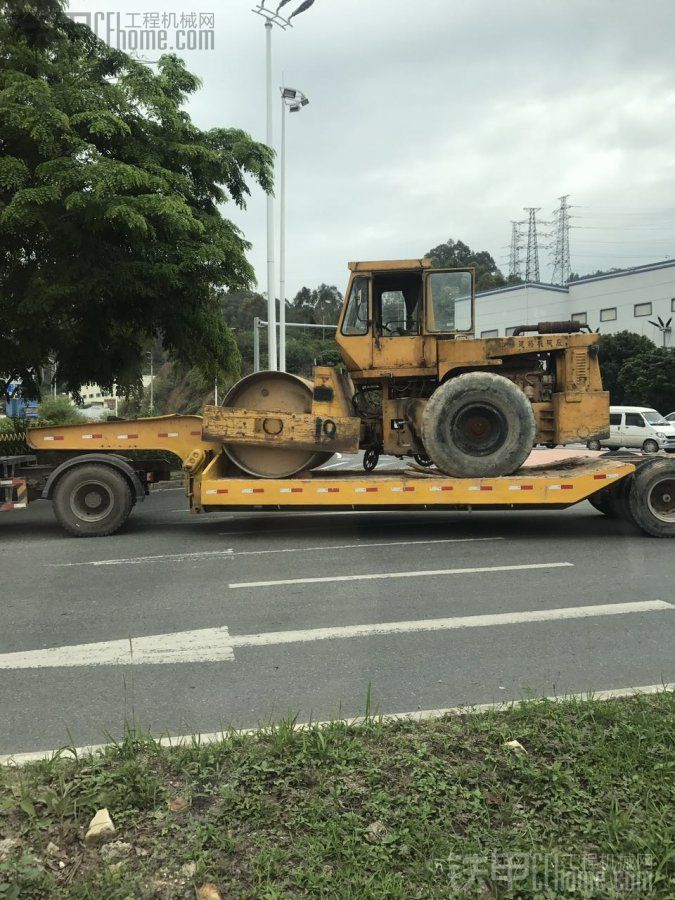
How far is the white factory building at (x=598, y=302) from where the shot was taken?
158 feet

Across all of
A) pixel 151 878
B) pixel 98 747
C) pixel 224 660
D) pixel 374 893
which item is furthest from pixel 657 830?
pixel 224 660

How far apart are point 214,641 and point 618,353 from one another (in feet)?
131

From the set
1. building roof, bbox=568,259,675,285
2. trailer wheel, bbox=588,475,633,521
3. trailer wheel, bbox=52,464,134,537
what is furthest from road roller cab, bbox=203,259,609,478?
building roof, bbox=568,259,675,285

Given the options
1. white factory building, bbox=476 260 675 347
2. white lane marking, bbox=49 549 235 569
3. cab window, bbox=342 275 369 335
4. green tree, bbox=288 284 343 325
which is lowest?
white lane marking, bbox=49 549 235 569

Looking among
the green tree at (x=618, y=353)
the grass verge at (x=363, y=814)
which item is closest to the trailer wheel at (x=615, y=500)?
the grass verge at (x=363, y=814)

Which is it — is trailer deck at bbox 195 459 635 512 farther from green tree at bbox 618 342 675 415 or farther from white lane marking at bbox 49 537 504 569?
green tree at bbox 618 342 675 415

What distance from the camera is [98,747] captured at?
3658 mm

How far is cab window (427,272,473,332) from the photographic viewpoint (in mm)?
10031

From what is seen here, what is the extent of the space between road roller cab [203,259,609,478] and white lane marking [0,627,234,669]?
4605 millimetres

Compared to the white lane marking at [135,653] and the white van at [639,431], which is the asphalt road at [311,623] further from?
the white van at [639,431]

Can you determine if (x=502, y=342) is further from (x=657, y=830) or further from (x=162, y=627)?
(x=657, y=830)

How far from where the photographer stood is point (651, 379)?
128 feet

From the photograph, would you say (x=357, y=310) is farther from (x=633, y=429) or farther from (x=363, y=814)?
(x=633, y=429)

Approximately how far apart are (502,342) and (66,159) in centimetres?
667
